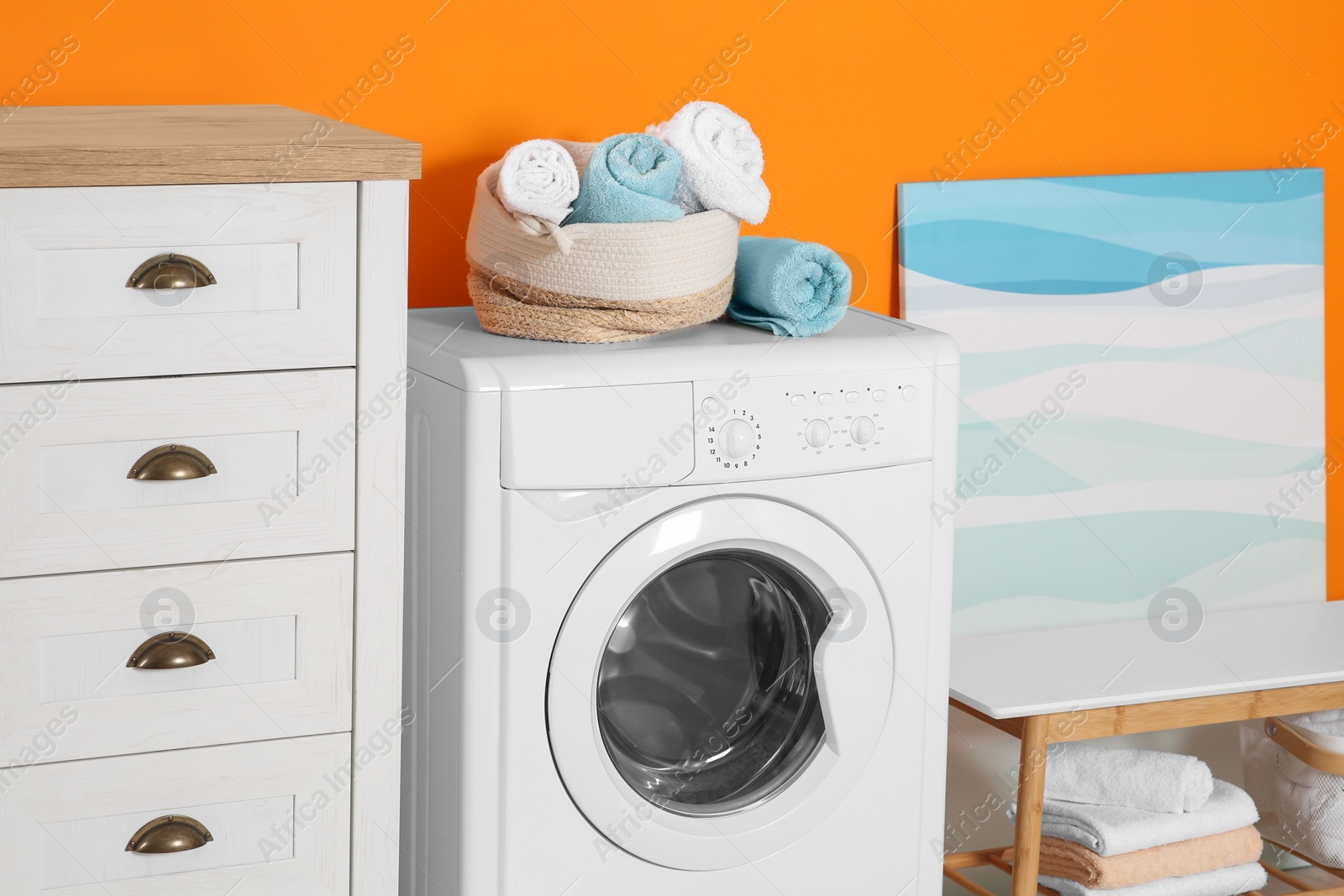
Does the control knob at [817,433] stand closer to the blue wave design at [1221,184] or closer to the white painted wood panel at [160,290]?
the white painted wood panel at [160,290]

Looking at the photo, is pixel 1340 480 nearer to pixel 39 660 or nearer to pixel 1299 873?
pixel 1299 873

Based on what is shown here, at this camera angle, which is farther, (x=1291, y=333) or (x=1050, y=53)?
(x=1291, y=333)

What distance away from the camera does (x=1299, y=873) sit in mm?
2471

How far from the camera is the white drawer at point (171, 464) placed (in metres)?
1.36

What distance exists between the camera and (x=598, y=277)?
5.41ft

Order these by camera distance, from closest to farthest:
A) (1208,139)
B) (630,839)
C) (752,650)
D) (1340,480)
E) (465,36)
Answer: (630,839) < (752,650) < (465,36) < (1208,139) < (1340,480)

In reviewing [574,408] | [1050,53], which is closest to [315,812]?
[574,408]

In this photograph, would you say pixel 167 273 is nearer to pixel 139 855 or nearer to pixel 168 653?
pixel 168 653

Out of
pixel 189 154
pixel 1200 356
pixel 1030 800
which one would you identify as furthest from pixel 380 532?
pixel 1200 356

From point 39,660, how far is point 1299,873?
211 centimetres

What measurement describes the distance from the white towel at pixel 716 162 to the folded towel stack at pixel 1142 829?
1.01 metres

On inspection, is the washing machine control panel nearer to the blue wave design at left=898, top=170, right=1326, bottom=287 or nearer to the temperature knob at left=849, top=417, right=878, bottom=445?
the temperature knob at left=849, top=417, right=878, bottom=445

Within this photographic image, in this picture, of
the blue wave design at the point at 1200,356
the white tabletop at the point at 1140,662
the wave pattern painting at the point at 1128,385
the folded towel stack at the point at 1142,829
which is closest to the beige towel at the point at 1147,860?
the folded towel stack at the point at 1142,829

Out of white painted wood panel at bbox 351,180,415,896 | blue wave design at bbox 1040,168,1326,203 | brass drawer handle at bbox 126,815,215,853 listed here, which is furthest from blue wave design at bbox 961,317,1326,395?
brass drawer handle at bbox 126,815,215,853
